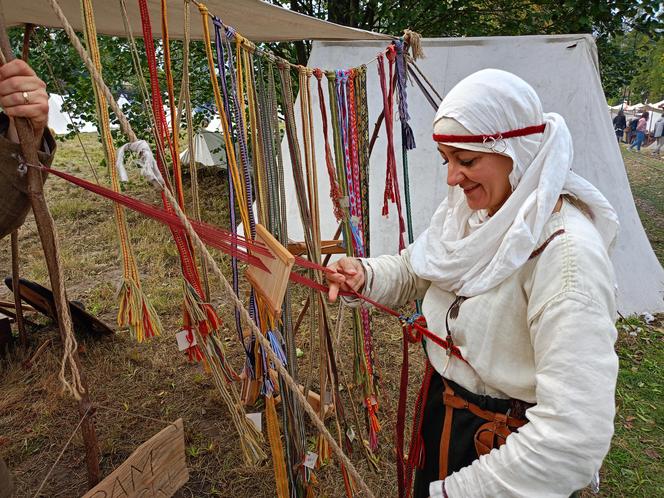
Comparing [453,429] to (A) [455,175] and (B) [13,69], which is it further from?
(B) [13,69]

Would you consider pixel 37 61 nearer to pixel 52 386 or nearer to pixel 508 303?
pixel 52 386

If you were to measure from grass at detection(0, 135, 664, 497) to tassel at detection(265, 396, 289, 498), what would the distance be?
43cm

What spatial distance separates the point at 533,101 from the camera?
37.9 inches

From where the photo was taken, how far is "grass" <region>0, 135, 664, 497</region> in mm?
2158

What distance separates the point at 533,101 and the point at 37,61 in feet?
15.0

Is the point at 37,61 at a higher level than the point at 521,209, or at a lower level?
higher

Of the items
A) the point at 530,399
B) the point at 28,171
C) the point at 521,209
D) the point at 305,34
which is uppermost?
the point at 305,34

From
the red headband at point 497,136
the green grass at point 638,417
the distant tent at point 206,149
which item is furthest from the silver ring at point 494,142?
the distant tent at point 206,149

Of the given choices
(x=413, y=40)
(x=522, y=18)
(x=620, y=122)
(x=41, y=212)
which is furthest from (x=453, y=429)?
(x=620, y=122)

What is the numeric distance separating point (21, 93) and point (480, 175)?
0.94 meters

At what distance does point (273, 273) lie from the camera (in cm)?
101

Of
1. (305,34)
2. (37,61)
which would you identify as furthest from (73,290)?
(305,34)

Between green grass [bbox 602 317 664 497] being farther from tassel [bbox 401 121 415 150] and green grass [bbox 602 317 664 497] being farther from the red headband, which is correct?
the red headband

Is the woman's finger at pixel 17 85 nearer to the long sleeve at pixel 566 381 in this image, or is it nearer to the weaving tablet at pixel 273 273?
the weaving tablet at pixel 273 273
